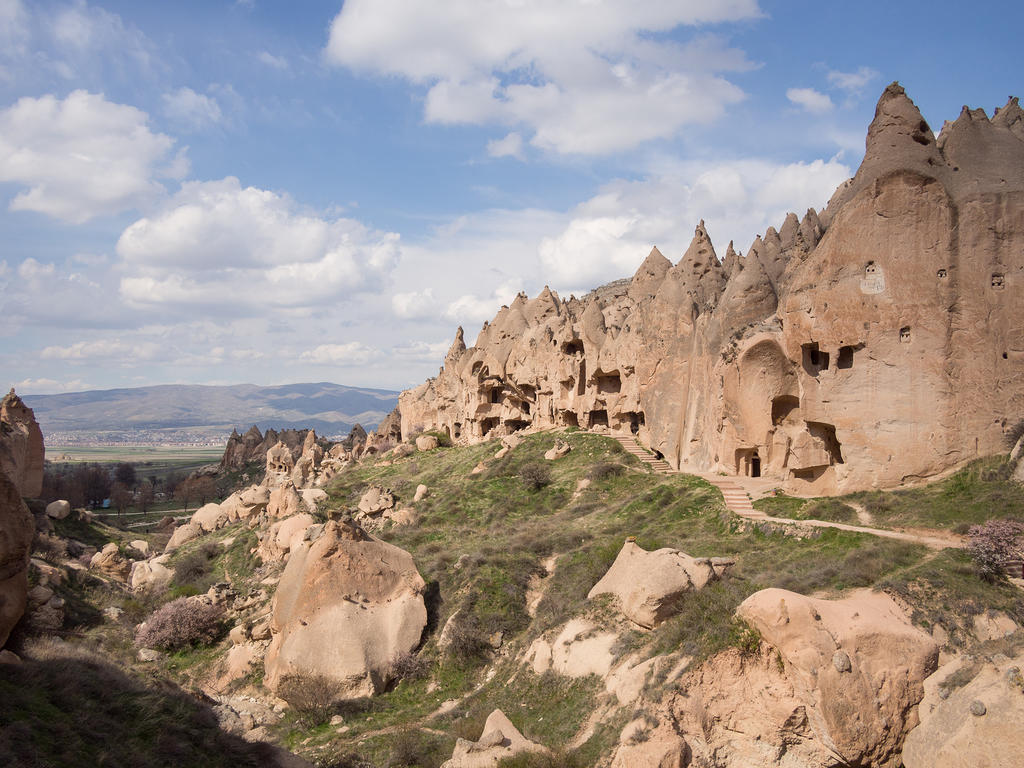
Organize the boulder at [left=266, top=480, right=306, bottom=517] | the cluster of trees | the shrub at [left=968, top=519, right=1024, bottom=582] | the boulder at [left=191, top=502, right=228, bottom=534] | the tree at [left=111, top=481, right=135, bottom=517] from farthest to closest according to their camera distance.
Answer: the cluster of trees < the tree at [left=111, top=481, right=135, bottom=517] < the boulder at [left=191, top=502, right=228, bottom=534] < the boulder at [left=266, top=480, right=306, bottom=517] < the shrub at [left=968, top=519, right=1024, bottom=582]

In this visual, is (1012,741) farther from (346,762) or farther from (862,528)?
(346,762)

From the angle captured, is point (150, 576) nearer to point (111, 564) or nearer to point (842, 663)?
point (111, 564)

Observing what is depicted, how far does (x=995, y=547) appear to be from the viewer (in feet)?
43.6

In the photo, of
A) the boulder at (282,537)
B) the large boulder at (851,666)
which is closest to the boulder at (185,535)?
the boulder at (282,537)

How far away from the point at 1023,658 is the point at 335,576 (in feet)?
53.8

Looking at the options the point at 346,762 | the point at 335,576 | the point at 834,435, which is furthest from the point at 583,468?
the point at 346,762

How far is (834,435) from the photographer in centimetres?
2155

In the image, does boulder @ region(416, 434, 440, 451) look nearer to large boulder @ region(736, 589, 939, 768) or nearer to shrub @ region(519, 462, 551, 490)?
shrub @ region(519, 462, 551, 490)

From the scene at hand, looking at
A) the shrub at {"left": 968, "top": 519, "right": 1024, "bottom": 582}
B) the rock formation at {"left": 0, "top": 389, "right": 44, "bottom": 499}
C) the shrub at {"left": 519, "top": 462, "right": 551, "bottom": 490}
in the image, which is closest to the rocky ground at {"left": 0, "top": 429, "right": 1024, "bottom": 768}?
the shrub at {"left": 968, "top": 519, "right": 1024, "bottom": 582}

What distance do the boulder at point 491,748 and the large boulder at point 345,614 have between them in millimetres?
6192

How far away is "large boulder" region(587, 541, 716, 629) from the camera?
1476 centimetres

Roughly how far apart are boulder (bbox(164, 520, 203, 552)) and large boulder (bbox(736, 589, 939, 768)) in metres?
36.0

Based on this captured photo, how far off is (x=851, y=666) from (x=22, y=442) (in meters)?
38.0

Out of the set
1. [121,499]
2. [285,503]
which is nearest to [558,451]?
[285,503]
